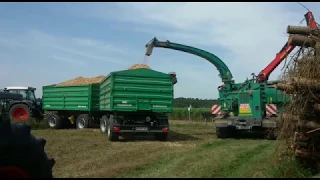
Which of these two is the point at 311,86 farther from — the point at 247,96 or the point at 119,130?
the point at 247,96

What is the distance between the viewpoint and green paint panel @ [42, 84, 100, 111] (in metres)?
19.2

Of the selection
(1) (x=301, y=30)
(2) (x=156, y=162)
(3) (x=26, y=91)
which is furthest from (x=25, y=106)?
(1) (x=301, y=30)

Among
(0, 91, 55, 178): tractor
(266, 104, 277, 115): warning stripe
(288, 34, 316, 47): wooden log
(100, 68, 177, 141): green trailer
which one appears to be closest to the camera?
(0, 91, 55, 178): tractor

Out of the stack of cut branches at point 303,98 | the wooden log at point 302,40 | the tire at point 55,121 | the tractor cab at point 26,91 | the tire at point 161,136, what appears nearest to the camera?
the stack of cut branches at point 303,98

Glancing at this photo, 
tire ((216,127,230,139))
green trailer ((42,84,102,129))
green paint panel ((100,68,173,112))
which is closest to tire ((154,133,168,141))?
green paint panel ((100,68,173,112))

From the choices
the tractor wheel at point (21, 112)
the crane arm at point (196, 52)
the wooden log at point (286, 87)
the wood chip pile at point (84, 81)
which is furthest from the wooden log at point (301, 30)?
the tractor wheel at point (21, 112)

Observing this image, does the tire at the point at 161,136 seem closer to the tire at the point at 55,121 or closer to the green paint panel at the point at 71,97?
the green paint panel at the point at 71,97

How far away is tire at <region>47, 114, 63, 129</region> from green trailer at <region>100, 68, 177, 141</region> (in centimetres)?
716

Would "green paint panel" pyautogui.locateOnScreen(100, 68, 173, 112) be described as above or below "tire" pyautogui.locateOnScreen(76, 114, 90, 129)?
above

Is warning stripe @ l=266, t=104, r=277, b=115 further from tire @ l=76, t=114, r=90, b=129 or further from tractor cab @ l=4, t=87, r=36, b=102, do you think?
tractor cab @ l=4, t=87, r=36, b=102

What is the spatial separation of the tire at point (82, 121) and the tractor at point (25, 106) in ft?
9.46

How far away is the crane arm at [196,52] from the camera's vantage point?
19.6 m

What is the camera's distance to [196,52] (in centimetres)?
1983

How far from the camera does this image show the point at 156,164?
8.91 m
